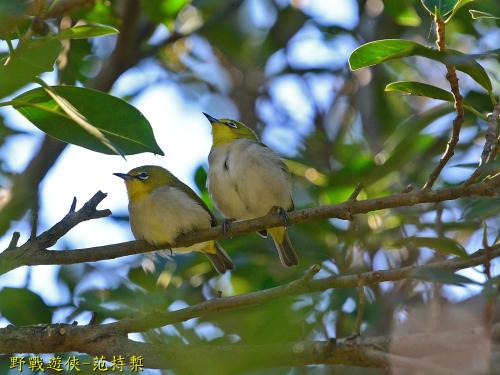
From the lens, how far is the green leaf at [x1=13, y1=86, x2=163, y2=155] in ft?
11.3

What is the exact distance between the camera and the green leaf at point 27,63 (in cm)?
272

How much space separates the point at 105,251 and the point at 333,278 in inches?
43.7

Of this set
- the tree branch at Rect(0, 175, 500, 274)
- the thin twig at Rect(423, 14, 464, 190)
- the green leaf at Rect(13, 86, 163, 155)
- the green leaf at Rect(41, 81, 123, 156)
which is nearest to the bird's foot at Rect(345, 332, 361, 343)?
the tree branch at Rect(0, 175, 500, 274)

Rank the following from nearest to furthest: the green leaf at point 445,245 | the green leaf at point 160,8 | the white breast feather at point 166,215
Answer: the green leaf at point 445,245 < the white breast feather at point 166,215 < the green leaf at point 160,8

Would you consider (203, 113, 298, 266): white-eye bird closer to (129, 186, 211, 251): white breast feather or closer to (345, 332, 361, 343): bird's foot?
(129, 186, 211, 251): white breast feather

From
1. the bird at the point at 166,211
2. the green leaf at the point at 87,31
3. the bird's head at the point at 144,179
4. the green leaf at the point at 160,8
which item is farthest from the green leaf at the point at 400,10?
the green leaf at the point at 87,31

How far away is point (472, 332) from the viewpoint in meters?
3.78

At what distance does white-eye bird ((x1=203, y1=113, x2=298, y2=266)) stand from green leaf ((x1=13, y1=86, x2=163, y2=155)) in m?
2.43

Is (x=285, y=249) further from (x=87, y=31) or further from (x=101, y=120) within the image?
(x=87, y=31)

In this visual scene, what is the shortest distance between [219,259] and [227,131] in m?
1.30

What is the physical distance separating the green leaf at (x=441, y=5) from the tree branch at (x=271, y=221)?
716 mm

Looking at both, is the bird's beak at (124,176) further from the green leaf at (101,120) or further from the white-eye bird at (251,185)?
the green leaf at (101,120)

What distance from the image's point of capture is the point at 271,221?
13.3 feet

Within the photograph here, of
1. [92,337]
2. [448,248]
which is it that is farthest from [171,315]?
[448,248]
